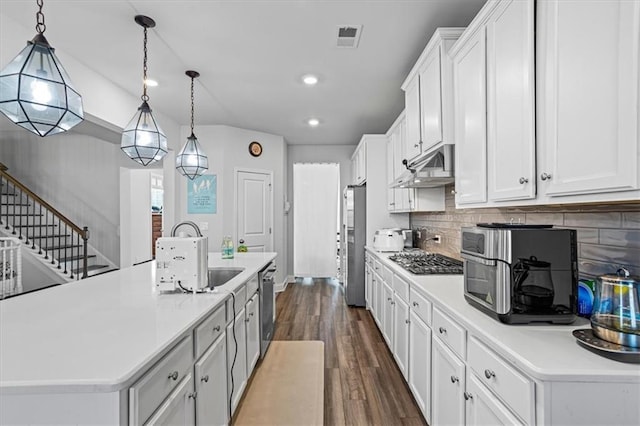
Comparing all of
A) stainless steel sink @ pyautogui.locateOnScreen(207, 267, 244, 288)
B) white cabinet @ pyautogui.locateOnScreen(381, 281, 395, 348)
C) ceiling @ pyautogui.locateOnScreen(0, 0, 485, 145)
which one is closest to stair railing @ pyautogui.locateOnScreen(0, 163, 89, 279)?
ceiling @ pyautogui.locateOnScreen(0, 0, 485, 145)

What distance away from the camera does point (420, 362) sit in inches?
83.1

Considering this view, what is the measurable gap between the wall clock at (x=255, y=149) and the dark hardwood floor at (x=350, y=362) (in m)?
2.43

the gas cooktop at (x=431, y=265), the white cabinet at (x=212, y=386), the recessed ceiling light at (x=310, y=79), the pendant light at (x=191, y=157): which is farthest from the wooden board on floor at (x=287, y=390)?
the recessed ceiling light at (x=310, y=79)

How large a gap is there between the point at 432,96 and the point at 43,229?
680 centimetres

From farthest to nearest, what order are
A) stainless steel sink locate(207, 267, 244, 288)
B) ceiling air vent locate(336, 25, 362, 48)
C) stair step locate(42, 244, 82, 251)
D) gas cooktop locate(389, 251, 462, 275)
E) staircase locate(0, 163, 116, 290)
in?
stair step locate(42, 244, 82, 251)
staircase locate(0, 163, 116, 290)
stainless steel sink locate(207, 267, 244, 288)
ceiling air vent locate(336, 25, 362, 48)
gas cooktop locate(389, 251, 462, 275)

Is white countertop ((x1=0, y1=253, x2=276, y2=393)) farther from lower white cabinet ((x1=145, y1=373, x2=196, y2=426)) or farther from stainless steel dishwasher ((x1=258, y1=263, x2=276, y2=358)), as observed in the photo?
stainless steel dishwasher ((x1=258, y1=263, x2=276, y2=358))

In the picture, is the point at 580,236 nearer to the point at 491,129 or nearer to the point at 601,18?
the point at 491,129

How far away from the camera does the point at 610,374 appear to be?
94 centimetres

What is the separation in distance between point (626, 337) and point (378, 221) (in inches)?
141

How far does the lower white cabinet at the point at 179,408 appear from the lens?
1.14m

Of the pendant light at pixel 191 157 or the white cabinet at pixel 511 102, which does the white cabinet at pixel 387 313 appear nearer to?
the white cabinet at pixel 511 102

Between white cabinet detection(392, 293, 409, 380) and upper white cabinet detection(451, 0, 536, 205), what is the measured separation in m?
0.95

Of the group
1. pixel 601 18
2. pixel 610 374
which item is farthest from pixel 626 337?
pixel 601 18

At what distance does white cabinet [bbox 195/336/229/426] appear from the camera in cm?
150
